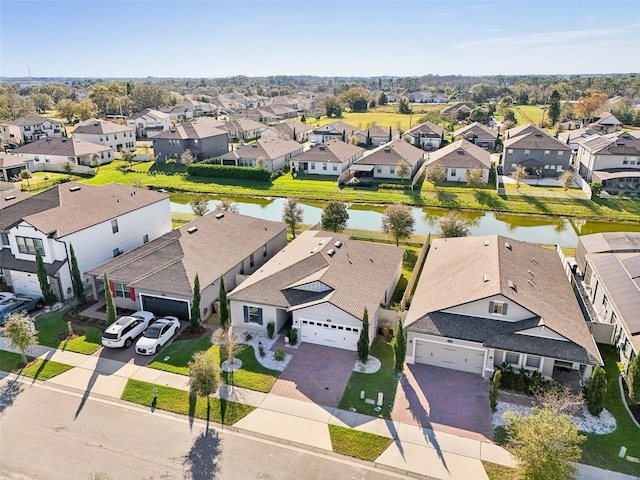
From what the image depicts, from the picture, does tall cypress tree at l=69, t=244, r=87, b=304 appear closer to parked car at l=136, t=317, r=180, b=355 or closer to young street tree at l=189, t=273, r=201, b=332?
parked car at l=136, t=317, r=180, b=355

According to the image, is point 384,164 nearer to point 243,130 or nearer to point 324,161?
point 324,161

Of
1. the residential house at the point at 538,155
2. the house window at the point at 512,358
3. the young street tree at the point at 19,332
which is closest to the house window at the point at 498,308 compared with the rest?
the house window at the point at 512,358

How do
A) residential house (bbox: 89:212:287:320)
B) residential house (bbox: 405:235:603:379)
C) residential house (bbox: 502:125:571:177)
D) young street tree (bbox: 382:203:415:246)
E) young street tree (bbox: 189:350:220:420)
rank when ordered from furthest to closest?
residential house (bbox: 502:125:571:177) < young street tree (bbox: 382:203:415:246) < residential house (bbox: 89:212:287:320) < residential house (bbox: 405:235:603:379) < young street tree (bbox: 189:350:220:420)

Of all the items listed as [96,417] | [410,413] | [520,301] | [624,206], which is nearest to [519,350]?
[520,301]

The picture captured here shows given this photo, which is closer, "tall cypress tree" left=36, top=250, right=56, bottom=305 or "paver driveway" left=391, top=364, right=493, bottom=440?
"paver driveway" left=391, top=364, right=493, bottom=440

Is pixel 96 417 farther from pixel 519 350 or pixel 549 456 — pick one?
pixel 519 350

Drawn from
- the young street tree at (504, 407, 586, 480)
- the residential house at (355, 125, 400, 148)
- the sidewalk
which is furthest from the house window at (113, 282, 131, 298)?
the residential house at (355, 125, 400, 148)
